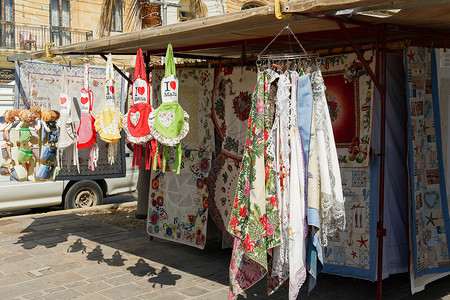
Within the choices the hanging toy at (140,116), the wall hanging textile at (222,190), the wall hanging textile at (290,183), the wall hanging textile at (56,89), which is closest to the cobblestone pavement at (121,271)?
the wall hanging textile at (222,190)

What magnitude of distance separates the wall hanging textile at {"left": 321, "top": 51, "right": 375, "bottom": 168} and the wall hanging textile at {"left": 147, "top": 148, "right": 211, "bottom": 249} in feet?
6.06

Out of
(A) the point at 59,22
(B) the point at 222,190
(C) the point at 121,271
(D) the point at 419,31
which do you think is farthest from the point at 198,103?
(A) the point at 59,22

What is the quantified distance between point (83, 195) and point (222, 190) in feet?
14.8

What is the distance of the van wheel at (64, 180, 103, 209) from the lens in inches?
384

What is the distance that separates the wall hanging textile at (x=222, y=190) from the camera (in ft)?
20.2

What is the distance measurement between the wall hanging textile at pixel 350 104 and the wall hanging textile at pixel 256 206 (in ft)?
4.49

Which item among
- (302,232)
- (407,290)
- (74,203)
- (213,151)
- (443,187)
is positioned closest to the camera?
(302,232)

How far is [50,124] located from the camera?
22.4 feet

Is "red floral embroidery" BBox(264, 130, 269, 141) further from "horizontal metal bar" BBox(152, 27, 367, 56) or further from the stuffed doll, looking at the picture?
the stuffed doll

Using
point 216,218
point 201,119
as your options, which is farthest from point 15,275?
point 201,119

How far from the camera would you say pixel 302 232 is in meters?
3.96

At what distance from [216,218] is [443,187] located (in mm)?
2541

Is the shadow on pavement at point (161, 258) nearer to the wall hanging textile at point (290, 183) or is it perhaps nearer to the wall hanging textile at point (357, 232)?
the wall hanging textile at point (357, 232)

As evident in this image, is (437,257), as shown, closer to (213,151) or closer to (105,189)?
(213,151)
